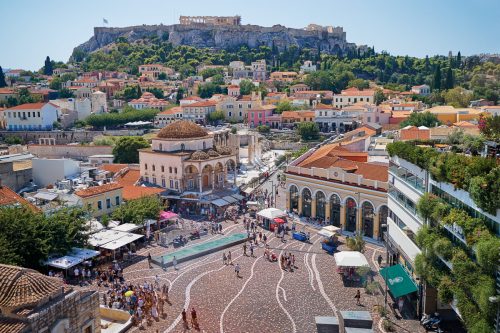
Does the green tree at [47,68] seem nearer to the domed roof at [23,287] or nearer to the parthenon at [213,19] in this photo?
the parthenon at [213,19]

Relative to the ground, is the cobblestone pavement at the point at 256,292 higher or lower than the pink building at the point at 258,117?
lower

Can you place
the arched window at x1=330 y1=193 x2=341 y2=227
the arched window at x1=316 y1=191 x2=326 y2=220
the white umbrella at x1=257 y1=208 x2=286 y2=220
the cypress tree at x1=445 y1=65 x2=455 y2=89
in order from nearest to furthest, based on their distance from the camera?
the white umbrella at x1=257 y1=208 x2=286 y2=220 → the arched window at x1=330 y1=193 x2=341 y2=227 → the arched window at x1=316 y1=191 x2=326 y2=220 → the cypress tree at x1=445 y1=65 x2=455 y2=89

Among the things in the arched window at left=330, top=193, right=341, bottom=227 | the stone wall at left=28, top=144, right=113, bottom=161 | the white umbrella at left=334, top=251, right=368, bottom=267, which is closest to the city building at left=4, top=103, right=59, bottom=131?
the stone wall at left=28, top=144, right=113, bottom=161

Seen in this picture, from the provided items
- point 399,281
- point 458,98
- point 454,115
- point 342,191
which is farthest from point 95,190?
point 458,98

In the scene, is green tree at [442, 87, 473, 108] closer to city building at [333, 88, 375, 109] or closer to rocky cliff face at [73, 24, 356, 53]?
city building at [333, 88, 375, 109]

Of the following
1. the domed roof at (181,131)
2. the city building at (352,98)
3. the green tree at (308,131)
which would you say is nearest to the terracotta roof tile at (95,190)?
the domed roof at (181,131)

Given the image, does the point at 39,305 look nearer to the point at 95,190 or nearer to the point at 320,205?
the point at 95,190
